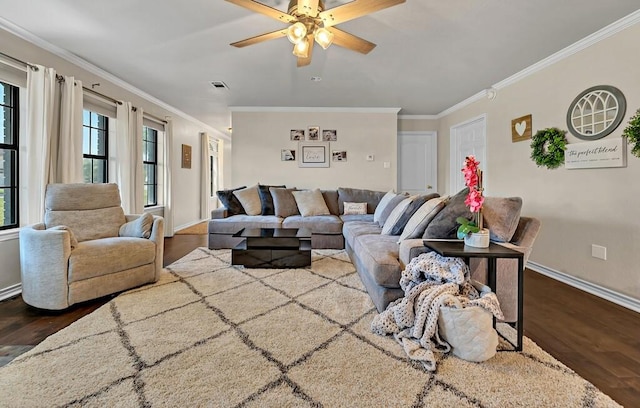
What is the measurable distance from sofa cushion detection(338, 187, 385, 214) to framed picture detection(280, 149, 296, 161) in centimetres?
111

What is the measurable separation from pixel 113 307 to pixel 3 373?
806 mm

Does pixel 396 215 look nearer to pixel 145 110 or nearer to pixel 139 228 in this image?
pixel 139 228

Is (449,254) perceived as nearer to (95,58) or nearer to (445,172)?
(95,58)

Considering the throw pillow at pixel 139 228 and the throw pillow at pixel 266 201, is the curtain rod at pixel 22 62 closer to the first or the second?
the throw pillow at pixel 139 228

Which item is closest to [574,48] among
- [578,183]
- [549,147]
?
[549,147]

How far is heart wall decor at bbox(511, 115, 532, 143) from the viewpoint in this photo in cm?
366

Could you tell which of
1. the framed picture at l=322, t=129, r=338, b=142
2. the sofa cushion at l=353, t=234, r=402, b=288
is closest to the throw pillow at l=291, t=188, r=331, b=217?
the framed picture at l=322, t=129, r=338, b=142

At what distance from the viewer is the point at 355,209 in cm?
484

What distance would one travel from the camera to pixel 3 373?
1494mm

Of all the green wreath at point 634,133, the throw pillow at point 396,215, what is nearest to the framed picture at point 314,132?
the throw pillow at point 396,215

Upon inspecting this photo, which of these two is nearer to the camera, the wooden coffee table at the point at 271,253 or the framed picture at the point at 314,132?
the wooden coffee table at the point at 271,253

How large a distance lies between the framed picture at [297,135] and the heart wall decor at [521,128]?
10.6 feet

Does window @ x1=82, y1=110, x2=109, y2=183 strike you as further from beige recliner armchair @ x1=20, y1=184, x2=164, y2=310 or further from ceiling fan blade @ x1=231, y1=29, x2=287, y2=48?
ceiling fan blade @ x1=231, y1=29, x2=287, y2=48

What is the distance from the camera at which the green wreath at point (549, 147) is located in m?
3.18
